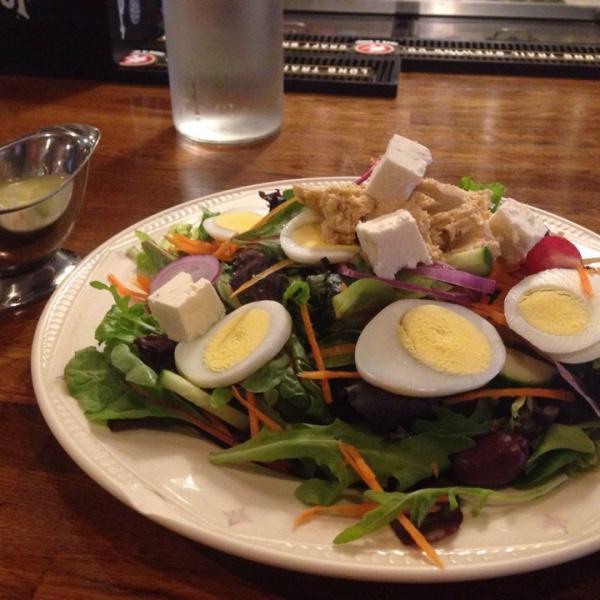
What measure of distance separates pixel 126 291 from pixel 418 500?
861mm

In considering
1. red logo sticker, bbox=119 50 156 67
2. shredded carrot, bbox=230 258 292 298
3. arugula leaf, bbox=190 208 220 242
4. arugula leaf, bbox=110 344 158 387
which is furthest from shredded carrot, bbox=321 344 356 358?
red logo sticker, bbox=119 50 156 67

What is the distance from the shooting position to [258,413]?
1.23 m

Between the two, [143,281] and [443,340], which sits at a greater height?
[443,340]

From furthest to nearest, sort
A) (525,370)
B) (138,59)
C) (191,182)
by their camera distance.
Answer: (138,59) < (191,182) < (525,370)

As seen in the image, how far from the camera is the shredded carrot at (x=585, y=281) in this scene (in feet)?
4.23

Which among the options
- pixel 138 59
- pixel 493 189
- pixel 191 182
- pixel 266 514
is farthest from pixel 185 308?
pixel 138 59

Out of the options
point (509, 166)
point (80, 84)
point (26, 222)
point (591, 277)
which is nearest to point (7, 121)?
point (80, 84)

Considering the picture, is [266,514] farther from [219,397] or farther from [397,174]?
[397,174]

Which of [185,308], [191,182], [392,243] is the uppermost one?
[392,243]

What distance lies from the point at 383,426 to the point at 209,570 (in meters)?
0.37

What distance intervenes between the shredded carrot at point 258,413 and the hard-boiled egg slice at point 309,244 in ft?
1.04

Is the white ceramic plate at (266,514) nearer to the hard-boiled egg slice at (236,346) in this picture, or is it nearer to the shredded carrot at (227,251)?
the hard-boiled egg slice at (236,346)

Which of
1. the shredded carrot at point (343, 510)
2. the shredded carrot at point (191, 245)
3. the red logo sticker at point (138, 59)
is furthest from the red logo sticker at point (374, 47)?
the shredded carrot at point (343, 510)

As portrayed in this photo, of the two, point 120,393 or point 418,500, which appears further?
point 120,393
